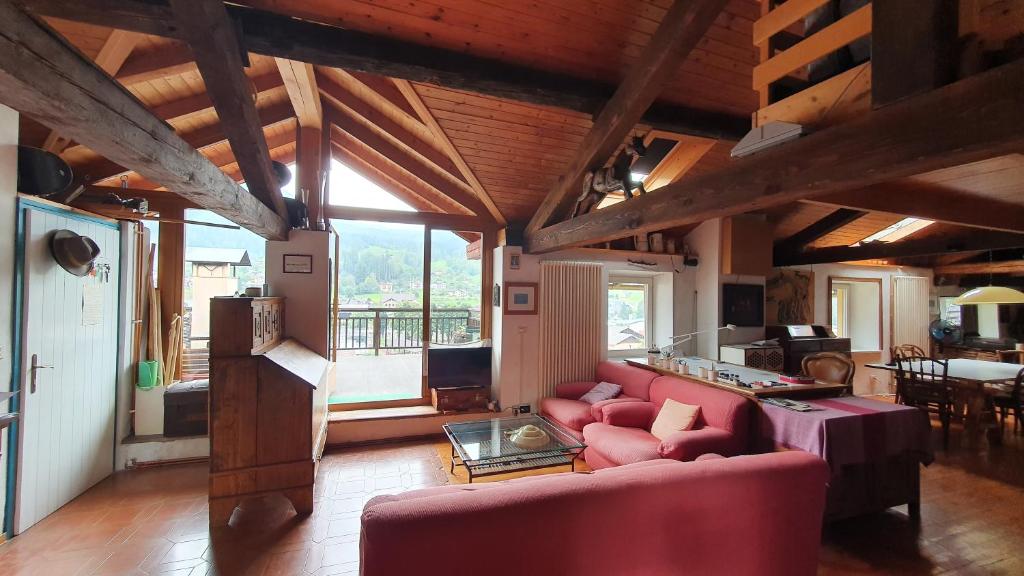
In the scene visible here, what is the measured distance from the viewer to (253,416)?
279 centimetres

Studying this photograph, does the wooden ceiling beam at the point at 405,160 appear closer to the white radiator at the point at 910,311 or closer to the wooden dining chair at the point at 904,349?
the wooden dining chair at the point at 904,349

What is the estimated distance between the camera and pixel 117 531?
266 cm

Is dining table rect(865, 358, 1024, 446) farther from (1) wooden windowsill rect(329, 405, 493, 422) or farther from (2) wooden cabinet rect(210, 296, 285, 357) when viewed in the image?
(2) wooden cabinet rect(210, 296, 285, 357)

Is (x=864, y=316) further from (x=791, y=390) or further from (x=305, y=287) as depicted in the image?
(x=305, y=287)

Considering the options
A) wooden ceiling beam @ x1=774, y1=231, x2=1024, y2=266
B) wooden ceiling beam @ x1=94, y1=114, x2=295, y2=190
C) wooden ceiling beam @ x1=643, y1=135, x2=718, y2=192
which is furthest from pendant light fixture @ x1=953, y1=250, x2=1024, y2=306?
wooden ceiling beam @ x1=94, y1=114, x2=295, y2=190

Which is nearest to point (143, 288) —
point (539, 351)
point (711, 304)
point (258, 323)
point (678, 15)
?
point (258, 323)

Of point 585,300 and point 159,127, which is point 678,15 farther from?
point 585,300

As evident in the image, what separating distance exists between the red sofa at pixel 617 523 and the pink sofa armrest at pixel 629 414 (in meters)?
1.81

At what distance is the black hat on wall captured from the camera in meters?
2.82

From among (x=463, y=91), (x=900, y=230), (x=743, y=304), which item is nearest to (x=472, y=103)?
(x=463, y=91)

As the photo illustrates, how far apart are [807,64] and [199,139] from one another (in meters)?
4.96

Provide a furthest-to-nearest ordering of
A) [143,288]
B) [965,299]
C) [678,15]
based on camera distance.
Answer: [965,299], [143,288], [678,15]

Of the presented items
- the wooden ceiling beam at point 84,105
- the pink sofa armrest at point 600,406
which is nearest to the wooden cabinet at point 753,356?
the pink sofa armrest at point 600,406

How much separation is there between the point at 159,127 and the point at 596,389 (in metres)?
4.16
